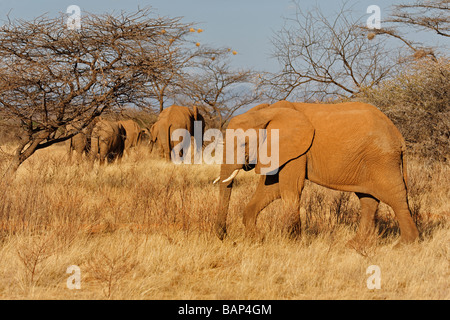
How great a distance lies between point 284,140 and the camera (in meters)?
6.12

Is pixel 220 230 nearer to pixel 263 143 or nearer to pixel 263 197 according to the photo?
pixel 263 197

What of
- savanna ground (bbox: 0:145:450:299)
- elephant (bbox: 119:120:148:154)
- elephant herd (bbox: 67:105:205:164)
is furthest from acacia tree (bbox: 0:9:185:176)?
elephant (bbox: 119:120:148:154)

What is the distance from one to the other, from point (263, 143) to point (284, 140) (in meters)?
0.27

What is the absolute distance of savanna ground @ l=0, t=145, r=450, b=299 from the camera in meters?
4.63

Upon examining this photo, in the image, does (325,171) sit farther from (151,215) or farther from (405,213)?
(151,215)

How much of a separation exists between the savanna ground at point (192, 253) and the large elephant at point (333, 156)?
0.37 m

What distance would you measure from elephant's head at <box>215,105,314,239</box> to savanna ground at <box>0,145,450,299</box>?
0.60m

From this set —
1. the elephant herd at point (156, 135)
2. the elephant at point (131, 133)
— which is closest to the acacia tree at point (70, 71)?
the elephant herd at point (156, 135)

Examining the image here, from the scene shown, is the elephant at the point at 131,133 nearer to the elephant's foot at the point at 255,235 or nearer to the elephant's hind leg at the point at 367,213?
A: the elephant's foot at the point at 255,235

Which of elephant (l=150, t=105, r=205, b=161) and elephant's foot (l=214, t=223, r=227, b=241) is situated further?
elephant (l=150, t=105, r=205, b=161)

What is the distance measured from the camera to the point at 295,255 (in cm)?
558

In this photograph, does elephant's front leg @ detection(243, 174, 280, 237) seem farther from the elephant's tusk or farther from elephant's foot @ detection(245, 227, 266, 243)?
the elephant's tusk

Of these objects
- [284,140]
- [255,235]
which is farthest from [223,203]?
[284,140]

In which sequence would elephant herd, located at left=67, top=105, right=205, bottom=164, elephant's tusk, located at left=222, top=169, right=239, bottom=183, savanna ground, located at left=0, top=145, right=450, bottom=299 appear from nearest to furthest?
1. savanna ground, located at left=0, top=145, right=450, bottom=299
2. elephant's tusk, located at left=222, top=169, right=239, bottom=183
3. elephant herd, located at left=67, top=105, right=205, bottom=164
